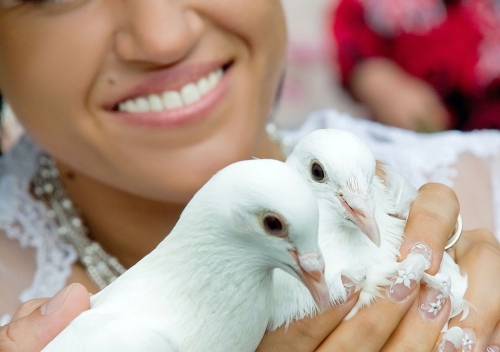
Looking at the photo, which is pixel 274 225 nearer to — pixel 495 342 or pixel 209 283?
pixel 209 283

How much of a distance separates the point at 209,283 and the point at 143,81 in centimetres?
34

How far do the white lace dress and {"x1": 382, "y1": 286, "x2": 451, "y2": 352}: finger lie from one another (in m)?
0.53

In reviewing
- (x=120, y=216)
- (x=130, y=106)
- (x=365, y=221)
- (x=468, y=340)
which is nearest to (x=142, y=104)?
(x=130, y=106)

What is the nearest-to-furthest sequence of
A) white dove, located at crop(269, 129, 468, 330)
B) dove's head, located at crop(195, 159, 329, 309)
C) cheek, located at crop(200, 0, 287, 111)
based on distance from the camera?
dove's head, located at crop(195, 159, 329, 309)
white dove, located at crop(269, 129, 468, 330)
cheek, located at crop(200, 0, 287, 111)

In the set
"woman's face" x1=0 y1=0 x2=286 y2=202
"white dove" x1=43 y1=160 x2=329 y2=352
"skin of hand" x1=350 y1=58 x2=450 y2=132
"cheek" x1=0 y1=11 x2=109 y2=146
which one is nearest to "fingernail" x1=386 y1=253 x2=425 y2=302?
"white dove" x1=43 y1=160 x2=329 y2=352

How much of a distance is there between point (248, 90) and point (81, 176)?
0.34 metres

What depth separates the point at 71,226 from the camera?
3.14ft

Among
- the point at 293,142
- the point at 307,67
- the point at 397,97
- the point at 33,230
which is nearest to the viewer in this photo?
the point at 33,230

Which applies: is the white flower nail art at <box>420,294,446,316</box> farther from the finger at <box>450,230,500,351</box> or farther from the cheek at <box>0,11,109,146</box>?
the cheek at <box>0,11,109,146</box>

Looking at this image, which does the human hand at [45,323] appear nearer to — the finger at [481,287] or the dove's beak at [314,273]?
the dove's beak at [314,273]

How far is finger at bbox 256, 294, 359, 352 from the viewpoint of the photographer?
524mm

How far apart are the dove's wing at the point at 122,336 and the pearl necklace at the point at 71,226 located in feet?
1.45

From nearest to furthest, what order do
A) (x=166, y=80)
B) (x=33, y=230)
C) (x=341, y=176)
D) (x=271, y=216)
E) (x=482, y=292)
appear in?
(x=271, y=216), (x=341, y=176), (x=482, y=292), (x=166, y=80), (x=33, y=230)

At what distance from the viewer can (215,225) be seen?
1.49 ft
